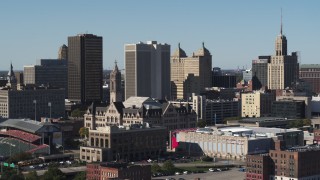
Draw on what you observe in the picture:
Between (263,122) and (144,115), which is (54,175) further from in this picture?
(263,122)

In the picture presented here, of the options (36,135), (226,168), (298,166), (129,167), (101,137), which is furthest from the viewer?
(36,135)

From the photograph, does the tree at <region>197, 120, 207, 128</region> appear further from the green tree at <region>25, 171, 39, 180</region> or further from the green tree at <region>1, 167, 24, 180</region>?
the green tree at <region>25, 171, 39, 180</region>

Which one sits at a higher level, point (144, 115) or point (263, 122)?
point (144, 115)

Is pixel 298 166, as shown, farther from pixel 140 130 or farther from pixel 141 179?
pixel 140 130

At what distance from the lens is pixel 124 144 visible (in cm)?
13850

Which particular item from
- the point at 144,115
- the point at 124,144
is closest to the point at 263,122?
the point at 144,115

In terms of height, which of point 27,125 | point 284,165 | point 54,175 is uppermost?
point 27,125

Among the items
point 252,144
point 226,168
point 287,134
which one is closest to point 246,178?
point 226,168

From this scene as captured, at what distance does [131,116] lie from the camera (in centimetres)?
16725

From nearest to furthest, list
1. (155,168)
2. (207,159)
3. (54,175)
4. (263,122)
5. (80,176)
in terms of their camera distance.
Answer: (54,175), (80,176), (155,168), (207,159), (263,122)

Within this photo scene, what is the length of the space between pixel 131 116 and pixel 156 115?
18.7ft

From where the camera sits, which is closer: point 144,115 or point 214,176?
point 214,176

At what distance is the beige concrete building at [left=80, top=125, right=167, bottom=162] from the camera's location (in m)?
135

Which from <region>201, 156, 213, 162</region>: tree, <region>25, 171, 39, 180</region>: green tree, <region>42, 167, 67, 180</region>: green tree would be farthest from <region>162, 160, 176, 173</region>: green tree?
<region>25, 171, 39, 180</region>: green tree
